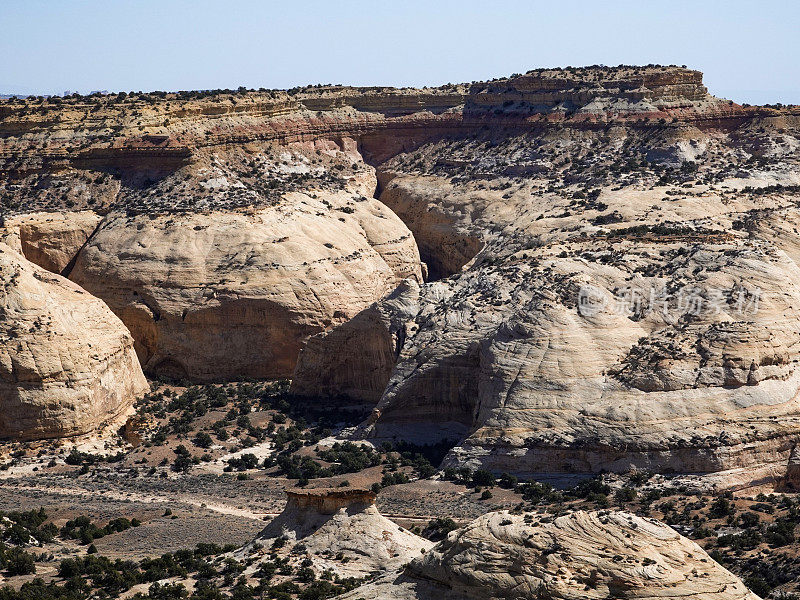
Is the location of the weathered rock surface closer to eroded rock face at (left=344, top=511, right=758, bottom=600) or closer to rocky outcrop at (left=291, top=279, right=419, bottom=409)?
rocky outcrop at (left=291, top=279, right=419, bottom=409)

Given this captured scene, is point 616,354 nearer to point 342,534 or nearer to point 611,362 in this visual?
point 611,362

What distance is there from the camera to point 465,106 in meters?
92.8

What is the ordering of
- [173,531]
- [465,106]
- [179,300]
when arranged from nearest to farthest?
[173,531] < [179,300] < [465,106]

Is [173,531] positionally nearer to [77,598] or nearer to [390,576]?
[77,598]

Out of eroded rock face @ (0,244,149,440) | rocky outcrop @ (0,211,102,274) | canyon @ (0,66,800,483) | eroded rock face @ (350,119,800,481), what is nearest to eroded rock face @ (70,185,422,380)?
canyon @ (0,66,800,483)

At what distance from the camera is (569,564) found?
2872 centimetres

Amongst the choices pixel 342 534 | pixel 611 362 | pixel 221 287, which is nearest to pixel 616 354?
pixel 611 362

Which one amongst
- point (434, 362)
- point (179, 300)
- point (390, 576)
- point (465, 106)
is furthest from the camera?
Answer: point (465, 106)

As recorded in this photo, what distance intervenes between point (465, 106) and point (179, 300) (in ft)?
110

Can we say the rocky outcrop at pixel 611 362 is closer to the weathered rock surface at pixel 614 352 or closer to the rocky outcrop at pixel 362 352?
the weathered rock surface at pixel 614 352

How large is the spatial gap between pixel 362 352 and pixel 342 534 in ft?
71.0

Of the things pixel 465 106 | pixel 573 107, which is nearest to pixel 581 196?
pixel 573 107

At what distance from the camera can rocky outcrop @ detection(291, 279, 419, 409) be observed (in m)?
58.1

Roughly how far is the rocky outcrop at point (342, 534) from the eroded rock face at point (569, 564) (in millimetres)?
6218
